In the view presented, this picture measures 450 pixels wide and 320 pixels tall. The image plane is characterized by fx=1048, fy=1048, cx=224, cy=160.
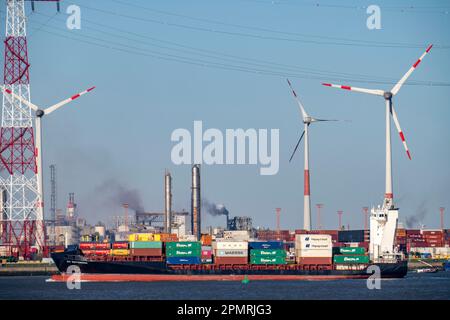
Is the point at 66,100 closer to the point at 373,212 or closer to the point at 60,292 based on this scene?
the point at 60,292

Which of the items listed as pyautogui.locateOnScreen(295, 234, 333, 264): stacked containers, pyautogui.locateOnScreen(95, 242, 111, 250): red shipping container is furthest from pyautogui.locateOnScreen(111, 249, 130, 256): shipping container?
pyautogui.locateOnScreen(295, 234, 333, 264): stacked containers

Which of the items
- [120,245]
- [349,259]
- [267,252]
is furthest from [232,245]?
[349,259]

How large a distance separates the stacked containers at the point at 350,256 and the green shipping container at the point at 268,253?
30.2 ft

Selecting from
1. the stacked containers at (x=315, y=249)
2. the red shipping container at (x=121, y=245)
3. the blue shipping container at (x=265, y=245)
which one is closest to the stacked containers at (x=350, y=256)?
the stacked containers at (x=315, y=249)

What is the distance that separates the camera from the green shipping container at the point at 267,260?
177 metres

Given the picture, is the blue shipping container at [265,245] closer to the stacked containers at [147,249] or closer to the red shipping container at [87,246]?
the stacked containers at [147,249]

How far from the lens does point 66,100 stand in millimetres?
184750

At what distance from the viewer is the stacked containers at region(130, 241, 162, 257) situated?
175625 millimetres

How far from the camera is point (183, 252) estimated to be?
176m

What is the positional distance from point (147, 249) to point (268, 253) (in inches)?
807

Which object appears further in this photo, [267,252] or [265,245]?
[265,245]

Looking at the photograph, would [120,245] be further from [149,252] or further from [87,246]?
[149,252]
